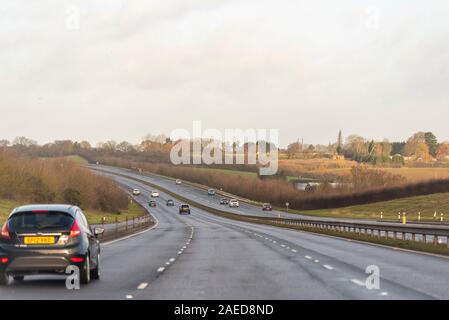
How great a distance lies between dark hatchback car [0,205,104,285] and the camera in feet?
56.7

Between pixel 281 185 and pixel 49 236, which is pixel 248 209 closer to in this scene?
pixel 281 185

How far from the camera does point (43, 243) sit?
17.5 metres

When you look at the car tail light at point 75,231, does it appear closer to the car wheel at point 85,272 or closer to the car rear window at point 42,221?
the car rear window at point 42,221

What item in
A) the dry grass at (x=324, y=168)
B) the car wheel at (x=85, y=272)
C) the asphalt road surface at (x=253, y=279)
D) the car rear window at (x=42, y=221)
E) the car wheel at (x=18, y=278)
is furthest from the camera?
the dry grass at (x=324, y=168)

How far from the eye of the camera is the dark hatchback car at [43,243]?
56.7 ft

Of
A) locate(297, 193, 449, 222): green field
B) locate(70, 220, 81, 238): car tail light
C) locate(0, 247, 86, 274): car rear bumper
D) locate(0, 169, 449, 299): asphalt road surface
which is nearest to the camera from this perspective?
locate(0, 169, 449, 299): asphalt road surface

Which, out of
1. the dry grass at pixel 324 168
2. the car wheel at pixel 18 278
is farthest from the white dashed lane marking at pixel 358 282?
the dry grass at pixel 324 168

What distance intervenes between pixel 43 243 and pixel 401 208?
97.9m

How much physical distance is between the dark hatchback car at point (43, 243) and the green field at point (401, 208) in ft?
264

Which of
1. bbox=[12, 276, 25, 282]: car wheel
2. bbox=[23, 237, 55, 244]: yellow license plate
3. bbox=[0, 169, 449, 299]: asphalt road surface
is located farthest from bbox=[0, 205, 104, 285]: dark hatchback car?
bbox=[12, 276, 25, 282]: car wheel

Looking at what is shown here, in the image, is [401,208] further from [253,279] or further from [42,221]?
[42,221]

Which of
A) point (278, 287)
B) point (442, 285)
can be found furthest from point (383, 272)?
point (278, 287)

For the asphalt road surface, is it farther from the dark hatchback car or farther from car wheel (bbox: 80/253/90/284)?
the dark hatchback car
